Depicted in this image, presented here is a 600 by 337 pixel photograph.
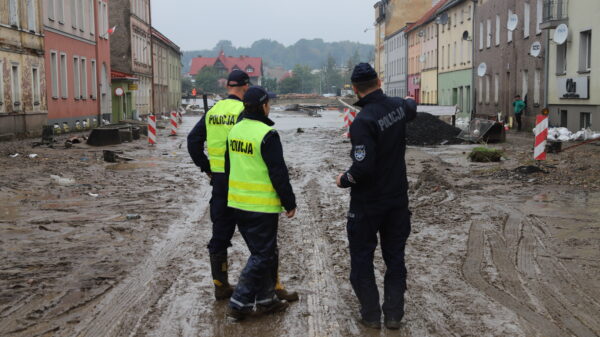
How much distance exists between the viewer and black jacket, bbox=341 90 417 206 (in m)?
5.39

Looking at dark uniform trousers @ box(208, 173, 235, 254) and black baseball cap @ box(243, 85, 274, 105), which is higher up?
black baseball cap @ box(243, 85, 274, 105)

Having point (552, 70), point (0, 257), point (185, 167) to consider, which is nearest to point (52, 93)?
point (185, 167)

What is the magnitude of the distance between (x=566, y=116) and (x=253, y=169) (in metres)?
27.2

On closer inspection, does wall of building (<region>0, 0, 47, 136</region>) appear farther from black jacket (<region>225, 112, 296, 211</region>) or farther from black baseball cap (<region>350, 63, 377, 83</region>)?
black baseball cap (<region>350, 63, 377, 83</region>)

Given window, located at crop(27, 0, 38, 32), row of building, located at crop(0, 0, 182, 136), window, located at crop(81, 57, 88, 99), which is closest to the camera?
row of building, located at crop(0, 0, 182, 136)

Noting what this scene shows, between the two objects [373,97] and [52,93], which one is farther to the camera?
→ [52,93]

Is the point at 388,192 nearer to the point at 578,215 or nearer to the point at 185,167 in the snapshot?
the point at 578,215

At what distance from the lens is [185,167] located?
18672 mm

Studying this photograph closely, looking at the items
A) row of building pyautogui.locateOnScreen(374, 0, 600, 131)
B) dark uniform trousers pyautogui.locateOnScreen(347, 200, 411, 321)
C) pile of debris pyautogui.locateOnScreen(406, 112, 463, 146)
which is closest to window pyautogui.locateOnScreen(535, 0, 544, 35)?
row of building pyautogui.locateOnScreen(374, 0, 600, 131)

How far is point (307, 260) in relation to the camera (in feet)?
25.9

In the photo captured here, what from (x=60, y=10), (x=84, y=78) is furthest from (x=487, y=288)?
(x=84, y=78)

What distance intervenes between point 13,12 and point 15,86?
287cm

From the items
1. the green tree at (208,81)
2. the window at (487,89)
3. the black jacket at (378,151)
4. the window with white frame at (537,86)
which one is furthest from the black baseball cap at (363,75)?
the green tree at (208,81)

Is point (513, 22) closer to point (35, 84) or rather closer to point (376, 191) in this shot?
point (35, 84)
